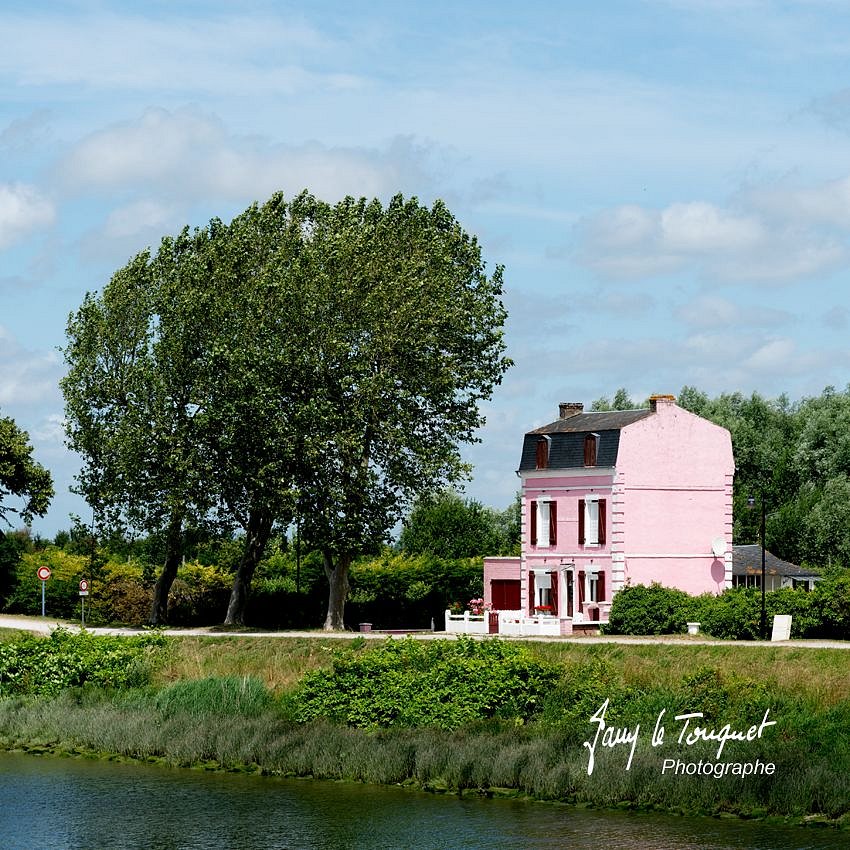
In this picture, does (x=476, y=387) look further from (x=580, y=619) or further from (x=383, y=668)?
(x=383, y=668)

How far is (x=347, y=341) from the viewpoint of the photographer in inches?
2442

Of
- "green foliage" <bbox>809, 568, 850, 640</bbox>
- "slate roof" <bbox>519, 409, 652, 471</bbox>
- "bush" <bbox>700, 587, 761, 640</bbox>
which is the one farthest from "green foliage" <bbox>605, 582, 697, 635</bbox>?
"slate roof" <bbox>519, 409, 652, 471</bbox>

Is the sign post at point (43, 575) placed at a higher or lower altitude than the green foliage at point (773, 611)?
higher

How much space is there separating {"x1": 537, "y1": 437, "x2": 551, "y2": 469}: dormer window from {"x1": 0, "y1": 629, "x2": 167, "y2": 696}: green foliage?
22.7m

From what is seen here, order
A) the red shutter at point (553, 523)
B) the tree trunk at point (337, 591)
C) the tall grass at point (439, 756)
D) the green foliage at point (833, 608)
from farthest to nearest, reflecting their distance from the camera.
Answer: the red shutter at point (553, 523), the tree trunk at point (337, 591), the green foliage at point (833, 608), the tall grass at point (439, 756)

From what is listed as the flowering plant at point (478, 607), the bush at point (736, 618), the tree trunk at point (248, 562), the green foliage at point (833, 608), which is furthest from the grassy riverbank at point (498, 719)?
the tree trunk at point (248, 562)

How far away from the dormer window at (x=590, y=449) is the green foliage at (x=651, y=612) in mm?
8963

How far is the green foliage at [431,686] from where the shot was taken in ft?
136

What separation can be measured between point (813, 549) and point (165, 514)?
46728 mm

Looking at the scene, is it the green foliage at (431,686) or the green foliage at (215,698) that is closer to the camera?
the green foliage at (431,686)

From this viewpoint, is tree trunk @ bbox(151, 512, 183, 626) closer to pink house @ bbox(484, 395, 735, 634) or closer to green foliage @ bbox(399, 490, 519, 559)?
pink house @ bbox(484, 395, 735, 634)

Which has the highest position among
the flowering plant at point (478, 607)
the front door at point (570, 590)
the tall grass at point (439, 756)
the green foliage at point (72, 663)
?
the front door at point (570, 590)

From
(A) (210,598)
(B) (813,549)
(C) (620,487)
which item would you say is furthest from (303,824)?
(B) (813,549)

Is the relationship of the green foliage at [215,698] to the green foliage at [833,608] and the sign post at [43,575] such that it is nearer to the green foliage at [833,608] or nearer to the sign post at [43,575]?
the green foliage at [833,608]
